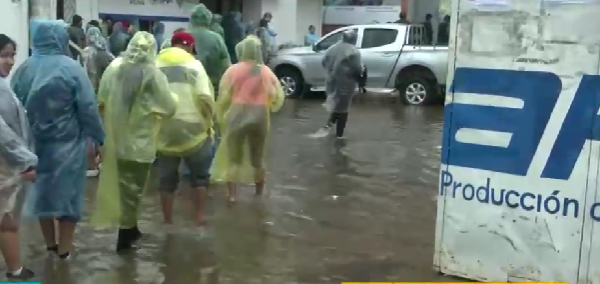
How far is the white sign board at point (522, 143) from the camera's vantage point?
5074 mm

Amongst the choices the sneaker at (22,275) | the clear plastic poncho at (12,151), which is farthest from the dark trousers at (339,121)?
the clear plastic poncho at (12,151)

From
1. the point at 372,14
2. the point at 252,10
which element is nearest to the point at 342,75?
the point at 252,10

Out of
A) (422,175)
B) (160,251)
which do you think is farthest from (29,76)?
(422,175)

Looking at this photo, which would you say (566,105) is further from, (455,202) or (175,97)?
(175,97)

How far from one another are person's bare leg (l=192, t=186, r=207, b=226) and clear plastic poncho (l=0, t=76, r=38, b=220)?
198 centimetres

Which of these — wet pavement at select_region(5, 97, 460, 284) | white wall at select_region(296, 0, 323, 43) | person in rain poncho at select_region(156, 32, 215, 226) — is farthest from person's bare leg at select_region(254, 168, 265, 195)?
white wall at select_region(296, 0, 323, 43)

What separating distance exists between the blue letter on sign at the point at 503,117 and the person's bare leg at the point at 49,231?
9.45 ft

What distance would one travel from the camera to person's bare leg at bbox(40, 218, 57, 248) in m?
6.31

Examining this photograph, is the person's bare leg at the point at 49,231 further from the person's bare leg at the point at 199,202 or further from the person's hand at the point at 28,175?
the person's bare leg at the point at 199,202

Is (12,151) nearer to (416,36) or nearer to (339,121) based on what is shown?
(339,121)

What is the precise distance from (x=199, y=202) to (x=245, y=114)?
43.2 inches

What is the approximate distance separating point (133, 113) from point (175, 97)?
1.79 ft

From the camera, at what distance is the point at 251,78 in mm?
8062

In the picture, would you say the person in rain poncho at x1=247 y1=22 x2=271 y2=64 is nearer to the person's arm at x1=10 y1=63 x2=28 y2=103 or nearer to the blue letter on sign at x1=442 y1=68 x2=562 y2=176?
the person's arm at x1=10 y1=63 x2=28 y2=103
